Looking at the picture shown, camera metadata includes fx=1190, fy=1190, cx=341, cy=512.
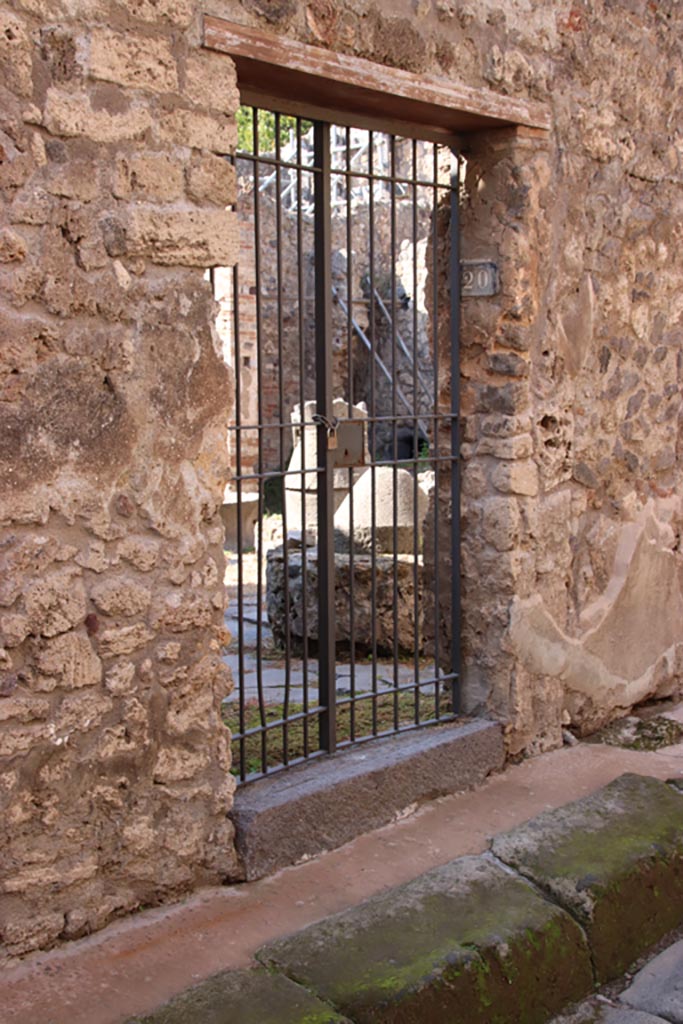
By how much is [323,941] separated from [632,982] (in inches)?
40.1

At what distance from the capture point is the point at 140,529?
3.36 m

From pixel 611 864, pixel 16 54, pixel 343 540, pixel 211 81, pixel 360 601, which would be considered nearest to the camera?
pixel 16 54

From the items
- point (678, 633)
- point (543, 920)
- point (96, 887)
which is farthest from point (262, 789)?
point (678, 633)

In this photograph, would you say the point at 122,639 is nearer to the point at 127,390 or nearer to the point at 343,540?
the point at 127,390

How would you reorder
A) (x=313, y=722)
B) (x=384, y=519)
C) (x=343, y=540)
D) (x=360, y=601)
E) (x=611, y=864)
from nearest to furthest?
(x=611, y=864) → (x=313, y=722) → (x=360, y=601) → (x=343, y=540) → (x=384, y=519)

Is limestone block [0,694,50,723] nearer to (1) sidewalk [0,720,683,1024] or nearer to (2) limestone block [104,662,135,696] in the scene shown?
(2) limestone block [104,662,135,696]

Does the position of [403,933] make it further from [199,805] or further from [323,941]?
[199,805]

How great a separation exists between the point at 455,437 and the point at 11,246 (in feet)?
7.33

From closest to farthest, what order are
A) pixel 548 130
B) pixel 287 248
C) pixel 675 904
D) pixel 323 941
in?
1. pixel 323 941
2. pixel 675 904
3. pixel 548 130
4. pixel 287 248

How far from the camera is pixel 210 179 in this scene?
3.47 meters

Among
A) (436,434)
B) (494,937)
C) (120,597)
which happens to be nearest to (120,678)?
(120,597)

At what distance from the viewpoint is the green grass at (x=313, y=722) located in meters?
4.45

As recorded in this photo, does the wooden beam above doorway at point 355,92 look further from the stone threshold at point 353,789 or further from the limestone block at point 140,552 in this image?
the stone threshold at point 353,789

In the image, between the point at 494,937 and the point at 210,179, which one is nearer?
the point at 494,937
